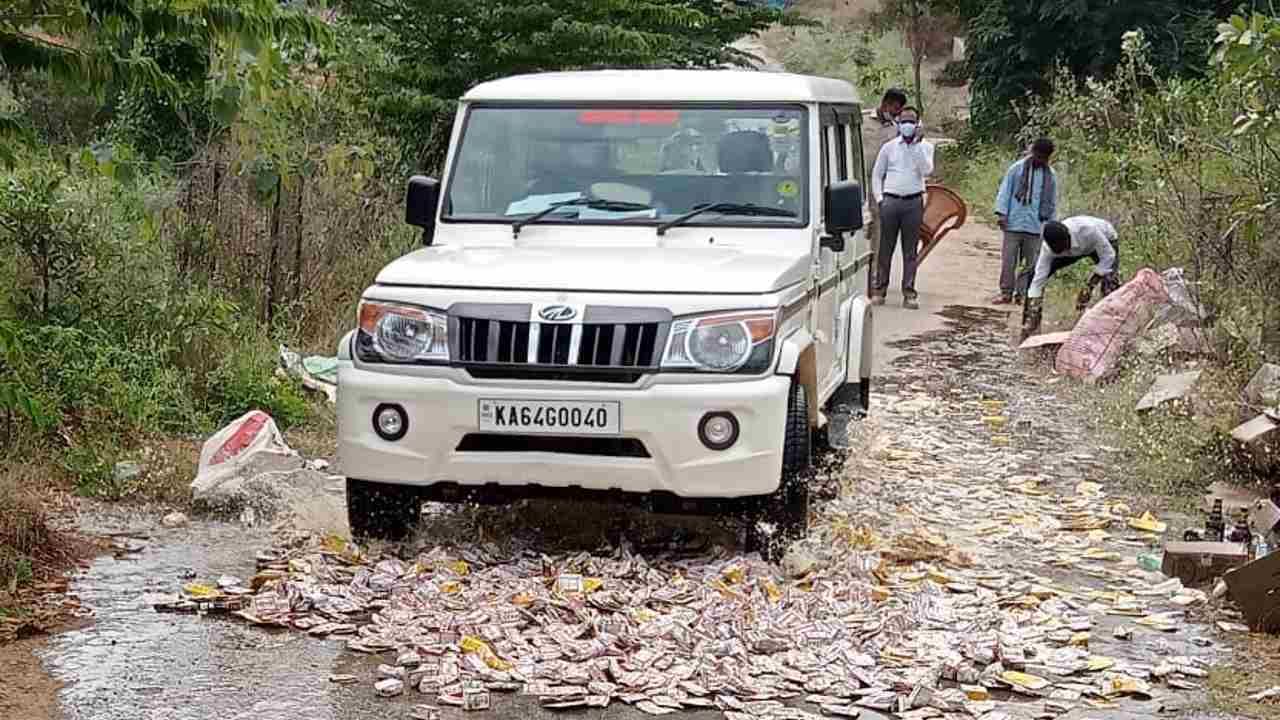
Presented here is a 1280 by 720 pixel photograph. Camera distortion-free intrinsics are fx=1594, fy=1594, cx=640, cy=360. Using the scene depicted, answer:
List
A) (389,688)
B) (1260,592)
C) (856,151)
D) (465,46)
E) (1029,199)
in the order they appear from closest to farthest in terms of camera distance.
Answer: (389,688)
(1260,592)
(856,151)
(1029,199)
(465,46)

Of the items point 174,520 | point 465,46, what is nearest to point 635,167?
point 174,520

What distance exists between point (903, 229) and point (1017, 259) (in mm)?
1245

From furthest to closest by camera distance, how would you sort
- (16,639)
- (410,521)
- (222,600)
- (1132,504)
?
1. (1132,504)
2. (410,521)
3. (222,600)
4. (16,639)

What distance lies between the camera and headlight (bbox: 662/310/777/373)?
6227mm

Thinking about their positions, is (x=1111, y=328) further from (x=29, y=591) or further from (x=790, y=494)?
(x=29, y=591)

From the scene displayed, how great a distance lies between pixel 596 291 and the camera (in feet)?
20.7

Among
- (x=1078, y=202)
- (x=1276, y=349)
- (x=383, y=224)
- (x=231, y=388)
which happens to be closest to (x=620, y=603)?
(x=231, y=388)

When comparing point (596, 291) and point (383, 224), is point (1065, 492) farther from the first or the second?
point (383, 224)

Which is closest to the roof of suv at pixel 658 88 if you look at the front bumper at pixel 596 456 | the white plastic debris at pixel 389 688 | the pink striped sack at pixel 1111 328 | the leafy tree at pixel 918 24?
the front bumper at pixel 596 456

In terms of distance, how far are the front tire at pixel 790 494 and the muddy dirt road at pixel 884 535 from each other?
1.36 ft

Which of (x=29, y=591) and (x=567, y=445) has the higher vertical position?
(x=567, y=445)

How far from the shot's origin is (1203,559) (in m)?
6.59

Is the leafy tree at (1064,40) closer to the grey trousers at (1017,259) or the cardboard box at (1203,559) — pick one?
the grey trousers at (1017,259)

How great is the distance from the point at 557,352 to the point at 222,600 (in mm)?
1613
